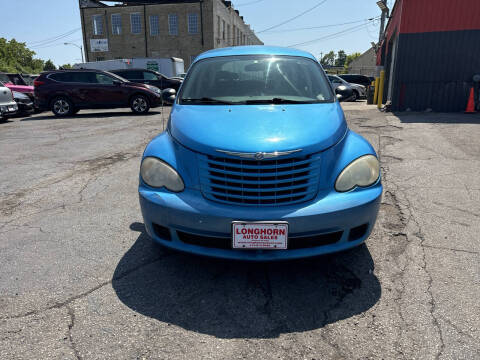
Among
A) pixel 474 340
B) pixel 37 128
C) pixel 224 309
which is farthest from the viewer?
pixel 37 128

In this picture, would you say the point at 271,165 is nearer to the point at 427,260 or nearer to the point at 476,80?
the point at 427,260

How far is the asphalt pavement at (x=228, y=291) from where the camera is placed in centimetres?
→ 195

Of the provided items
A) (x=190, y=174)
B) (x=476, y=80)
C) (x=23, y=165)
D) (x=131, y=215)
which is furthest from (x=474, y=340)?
(x=476, y=80)

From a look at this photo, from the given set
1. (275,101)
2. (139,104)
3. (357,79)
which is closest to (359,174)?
(275,101)

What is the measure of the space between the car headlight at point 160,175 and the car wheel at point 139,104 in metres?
11.4

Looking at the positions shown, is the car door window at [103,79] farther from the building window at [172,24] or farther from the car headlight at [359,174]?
the building window at [172,24]

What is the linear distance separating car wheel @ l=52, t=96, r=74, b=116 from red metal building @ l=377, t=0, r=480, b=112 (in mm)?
12088

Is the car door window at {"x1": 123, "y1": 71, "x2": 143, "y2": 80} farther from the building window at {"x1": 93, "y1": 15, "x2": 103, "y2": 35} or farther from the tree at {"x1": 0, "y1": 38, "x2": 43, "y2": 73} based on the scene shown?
the tree at {"x1": 0, "y1": 38, "x2": 43, "y2": 73}

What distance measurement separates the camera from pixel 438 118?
10.8 metres

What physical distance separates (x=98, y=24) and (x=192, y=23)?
10766 millimetres

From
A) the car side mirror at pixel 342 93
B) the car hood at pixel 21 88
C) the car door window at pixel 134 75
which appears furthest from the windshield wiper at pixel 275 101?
the car hood at pixel 21 88

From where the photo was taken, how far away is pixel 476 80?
1179 cm

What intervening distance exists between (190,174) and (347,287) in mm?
1377

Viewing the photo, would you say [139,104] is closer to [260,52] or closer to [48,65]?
[260,52]
